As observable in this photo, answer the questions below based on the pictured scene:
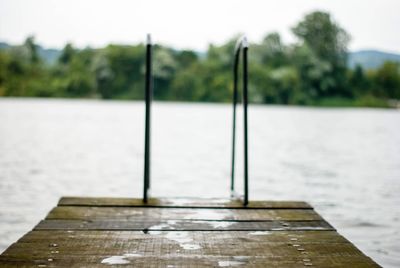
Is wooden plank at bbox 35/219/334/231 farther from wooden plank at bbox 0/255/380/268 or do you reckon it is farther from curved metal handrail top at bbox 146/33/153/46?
curved metal handrail top at bbox 146/33/153/46

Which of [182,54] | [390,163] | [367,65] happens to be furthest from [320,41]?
[390,163]

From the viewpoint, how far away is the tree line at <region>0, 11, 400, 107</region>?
82750 mm

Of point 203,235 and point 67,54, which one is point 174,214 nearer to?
point 203,235

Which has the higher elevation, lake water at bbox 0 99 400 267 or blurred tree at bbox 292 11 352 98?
blurred tree at bbox 292 11 352 98

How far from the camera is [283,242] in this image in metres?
3.43

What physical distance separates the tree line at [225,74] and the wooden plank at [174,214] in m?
76.1

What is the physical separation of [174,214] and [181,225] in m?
0.36

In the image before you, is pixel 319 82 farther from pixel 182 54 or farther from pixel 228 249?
pixel 228 249

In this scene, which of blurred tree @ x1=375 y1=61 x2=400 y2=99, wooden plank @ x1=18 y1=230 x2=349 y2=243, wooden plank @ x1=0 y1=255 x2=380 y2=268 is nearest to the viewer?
wooden plank @ x1=0 y1=255 x2=380 y2=268

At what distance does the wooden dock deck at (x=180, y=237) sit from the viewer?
3.02 meters

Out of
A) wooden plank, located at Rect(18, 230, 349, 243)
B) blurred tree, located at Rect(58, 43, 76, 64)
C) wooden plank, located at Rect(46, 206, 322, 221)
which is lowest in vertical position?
wooden plank, located at Rect(46, 206, 322, 221)

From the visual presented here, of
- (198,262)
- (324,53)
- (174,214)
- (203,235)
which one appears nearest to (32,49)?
(324,53)

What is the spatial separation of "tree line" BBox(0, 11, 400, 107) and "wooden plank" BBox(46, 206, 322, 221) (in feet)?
250

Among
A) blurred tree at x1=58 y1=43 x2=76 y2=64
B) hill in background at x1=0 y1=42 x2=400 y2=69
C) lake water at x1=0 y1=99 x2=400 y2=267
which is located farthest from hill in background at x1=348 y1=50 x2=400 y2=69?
lake water at x1=0 y1=99 x2=400 y2=267
